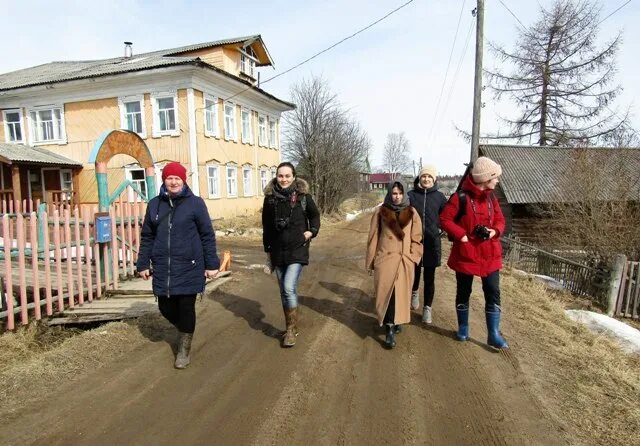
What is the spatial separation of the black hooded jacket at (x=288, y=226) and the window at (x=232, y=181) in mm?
17068

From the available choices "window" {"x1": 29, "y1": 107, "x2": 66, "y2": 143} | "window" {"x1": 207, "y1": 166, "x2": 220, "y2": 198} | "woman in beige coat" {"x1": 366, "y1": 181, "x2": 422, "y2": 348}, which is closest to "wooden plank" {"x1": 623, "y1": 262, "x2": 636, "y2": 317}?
"woman in beige coat" {"x1": 366, "y1": 181, "x2": 422, "y2": 348}

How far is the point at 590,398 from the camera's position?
9.97 feet

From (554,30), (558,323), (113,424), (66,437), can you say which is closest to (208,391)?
(113,424)

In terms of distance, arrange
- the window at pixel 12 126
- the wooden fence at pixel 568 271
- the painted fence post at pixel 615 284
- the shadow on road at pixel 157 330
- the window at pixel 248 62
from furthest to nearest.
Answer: the window at pixel 248 62 → the window at pixel 12 126 → the wooden fence at pixel 568 271 → the painted fence post at pixel 615 284 → the shadow on road at pixel 157 330

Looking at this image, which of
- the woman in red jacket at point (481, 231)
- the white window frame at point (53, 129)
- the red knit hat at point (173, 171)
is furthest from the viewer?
the white window frame at point (53, 129)

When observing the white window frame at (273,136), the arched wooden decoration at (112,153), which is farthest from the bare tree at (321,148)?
the arched wooden decoration at (112,153)

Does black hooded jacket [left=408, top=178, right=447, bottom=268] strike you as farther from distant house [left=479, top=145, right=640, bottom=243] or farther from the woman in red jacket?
distant house [left=479, top=145, right=640, bottom=243]

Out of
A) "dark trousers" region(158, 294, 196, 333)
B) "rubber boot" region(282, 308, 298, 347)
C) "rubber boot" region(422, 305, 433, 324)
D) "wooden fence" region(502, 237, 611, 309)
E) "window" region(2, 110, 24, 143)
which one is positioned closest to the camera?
"dark trousers" region(158, 294, 196, 333)

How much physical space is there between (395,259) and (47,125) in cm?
2219

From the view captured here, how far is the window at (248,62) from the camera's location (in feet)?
71.3

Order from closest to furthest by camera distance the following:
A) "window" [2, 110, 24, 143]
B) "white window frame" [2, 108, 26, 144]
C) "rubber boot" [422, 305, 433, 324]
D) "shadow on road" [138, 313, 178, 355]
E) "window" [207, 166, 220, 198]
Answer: "shadow on road" [138, 313, 178, 355], "rubber boot" [422, 305, 433, 324], "window" [207, 166, 220, 198], "white window frame" [2, 108, 26, 144], "window" [2, 110, 24, 143]

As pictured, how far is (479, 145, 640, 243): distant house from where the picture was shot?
42.7 feet

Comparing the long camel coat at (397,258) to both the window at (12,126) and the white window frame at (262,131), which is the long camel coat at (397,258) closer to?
the white window frame at (262,131)

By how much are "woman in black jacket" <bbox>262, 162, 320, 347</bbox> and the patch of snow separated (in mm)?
4034
